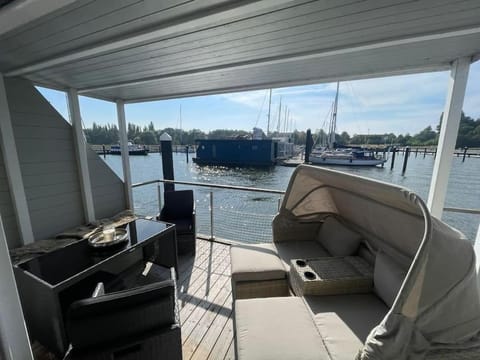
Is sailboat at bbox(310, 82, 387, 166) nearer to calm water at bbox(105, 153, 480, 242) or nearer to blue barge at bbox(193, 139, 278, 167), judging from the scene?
calm water at bbox(105, 153, 480, 242)

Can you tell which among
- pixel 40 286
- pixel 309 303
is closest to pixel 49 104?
pixel 40 286

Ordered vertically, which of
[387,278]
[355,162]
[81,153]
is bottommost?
[355,162]

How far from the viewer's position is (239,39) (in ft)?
5.82

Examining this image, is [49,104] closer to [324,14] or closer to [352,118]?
[324,14]

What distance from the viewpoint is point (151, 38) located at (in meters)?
1.72

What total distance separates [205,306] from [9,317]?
1449 mm

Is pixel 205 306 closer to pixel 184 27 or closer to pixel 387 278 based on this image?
pixel 387 278

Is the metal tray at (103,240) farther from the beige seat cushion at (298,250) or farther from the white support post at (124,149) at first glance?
the white support post at (124,149)

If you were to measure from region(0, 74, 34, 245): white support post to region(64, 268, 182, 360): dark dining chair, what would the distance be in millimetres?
2979

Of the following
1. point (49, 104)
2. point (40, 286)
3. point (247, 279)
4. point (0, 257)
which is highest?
point (49, 104)

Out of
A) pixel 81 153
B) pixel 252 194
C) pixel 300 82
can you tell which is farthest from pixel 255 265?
pixel 252 194

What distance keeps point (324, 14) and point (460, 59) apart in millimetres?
1743

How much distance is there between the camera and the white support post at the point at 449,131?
2.12 meters

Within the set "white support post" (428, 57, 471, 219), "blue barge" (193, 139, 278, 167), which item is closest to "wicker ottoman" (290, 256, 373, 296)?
"white support post" (428, 57, 471, 219)
